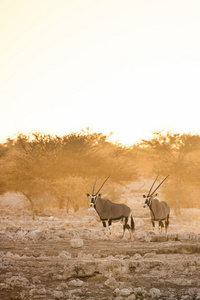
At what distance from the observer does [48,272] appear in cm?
807

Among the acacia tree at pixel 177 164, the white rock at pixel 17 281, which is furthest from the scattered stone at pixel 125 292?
the acacia tree at pixel 177 164

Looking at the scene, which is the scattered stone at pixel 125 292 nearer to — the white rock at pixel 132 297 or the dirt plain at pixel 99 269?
the dirt plain at pixel 99 269

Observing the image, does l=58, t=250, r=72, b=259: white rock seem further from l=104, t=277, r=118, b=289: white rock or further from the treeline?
the treeline

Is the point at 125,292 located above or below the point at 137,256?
below

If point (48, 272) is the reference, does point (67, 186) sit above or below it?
above

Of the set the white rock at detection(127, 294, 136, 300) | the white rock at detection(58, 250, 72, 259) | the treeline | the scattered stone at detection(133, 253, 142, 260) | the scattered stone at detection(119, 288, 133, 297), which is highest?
the treeline

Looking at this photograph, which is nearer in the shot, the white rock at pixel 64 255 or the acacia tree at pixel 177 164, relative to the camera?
the white rock at pixel 64 255

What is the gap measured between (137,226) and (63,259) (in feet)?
31.1

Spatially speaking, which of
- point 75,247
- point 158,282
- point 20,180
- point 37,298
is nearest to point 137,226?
point 75,247

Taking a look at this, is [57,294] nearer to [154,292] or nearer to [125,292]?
[125,292]

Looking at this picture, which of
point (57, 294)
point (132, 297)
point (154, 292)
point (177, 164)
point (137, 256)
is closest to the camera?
point (132, 297)

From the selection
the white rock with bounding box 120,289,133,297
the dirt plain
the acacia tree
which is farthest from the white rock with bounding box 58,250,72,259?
the acacia tree

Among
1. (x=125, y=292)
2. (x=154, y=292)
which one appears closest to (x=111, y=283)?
(x=125, y=292)

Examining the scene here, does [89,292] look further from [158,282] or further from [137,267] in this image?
[137,267]
